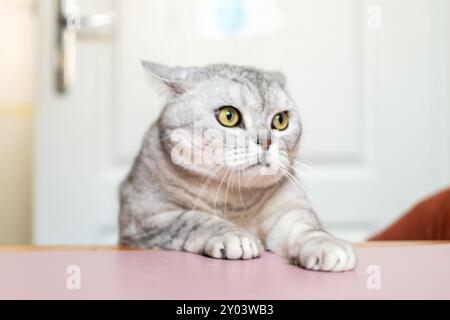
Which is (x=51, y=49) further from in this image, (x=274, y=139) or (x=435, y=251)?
(x=435, y=251)

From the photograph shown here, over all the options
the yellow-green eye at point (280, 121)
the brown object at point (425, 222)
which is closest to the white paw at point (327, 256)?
the yellow-green eye at point (280, 121)

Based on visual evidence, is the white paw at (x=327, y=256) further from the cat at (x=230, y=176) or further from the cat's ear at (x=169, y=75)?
the cat's ear at (x=169, y=75)

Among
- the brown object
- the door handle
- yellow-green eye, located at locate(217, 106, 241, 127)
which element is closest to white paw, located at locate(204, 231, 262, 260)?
yellow-green eye, located at locate(217, 106, 241, 127)

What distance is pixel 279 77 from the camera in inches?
19.8

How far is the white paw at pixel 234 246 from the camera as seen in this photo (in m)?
0.50

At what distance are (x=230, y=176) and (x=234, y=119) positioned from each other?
62mm

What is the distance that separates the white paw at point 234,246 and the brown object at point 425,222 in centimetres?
57

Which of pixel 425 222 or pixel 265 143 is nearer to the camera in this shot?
pixel 265 143

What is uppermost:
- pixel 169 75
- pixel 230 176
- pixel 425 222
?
pixel 169 75

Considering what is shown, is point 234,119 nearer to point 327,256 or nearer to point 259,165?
point 259,165

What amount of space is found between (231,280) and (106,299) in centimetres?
11

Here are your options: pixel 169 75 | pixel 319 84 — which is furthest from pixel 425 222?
pixel 169 75

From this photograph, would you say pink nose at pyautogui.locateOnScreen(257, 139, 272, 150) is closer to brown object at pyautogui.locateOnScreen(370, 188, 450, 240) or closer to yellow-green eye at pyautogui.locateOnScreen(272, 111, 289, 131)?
yellow-green eye at pyautogui.locateOnScreen(272, 111, 289, 131)

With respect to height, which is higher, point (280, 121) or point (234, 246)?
point (280, 121)
